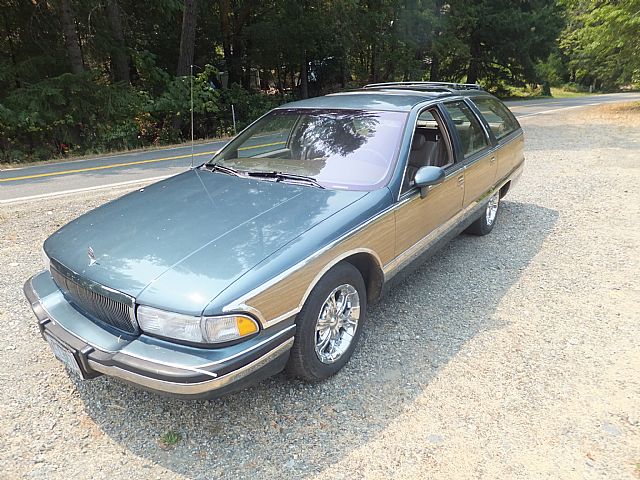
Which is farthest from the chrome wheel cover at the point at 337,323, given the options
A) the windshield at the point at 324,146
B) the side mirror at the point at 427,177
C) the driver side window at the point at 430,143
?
the driver side window at the point at 430,143

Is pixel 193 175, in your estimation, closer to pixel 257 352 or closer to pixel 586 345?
pixel 257 352

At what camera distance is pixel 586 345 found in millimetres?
3285

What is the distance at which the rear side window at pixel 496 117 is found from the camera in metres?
5.05

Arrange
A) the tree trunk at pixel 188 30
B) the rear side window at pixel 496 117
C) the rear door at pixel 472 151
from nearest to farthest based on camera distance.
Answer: the rear door at pixel 472 151, the rear side window at pixel 496 117, the tree trunk at pixel 188 30

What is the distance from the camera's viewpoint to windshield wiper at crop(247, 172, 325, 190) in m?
3.27

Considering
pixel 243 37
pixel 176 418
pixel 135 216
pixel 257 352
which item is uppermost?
pixel 243 37

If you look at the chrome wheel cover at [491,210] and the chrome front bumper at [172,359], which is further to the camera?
the chrome wheel cover at [491,210]

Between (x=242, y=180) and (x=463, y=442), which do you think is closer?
(x=463, y=442)

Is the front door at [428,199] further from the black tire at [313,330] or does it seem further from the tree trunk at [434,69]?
the tree trunk at [434,69]

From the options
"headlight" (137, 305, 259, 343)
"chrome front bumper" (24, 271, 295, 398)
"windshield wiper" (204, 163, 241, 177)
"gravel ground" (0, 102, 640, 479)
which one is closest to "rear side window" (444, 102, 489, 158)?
"gravel ground" (0, 102, 640, 479)

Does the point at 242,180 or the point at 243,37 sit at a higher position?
the point at 243,37

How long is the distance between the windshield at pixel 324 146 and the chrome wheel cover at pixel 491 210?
2.04 meters

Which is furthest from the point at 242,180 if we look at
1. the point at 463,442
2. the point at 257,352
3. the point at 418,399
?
the point at 463,442

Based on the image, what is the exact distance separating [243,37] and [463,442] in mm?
22933
